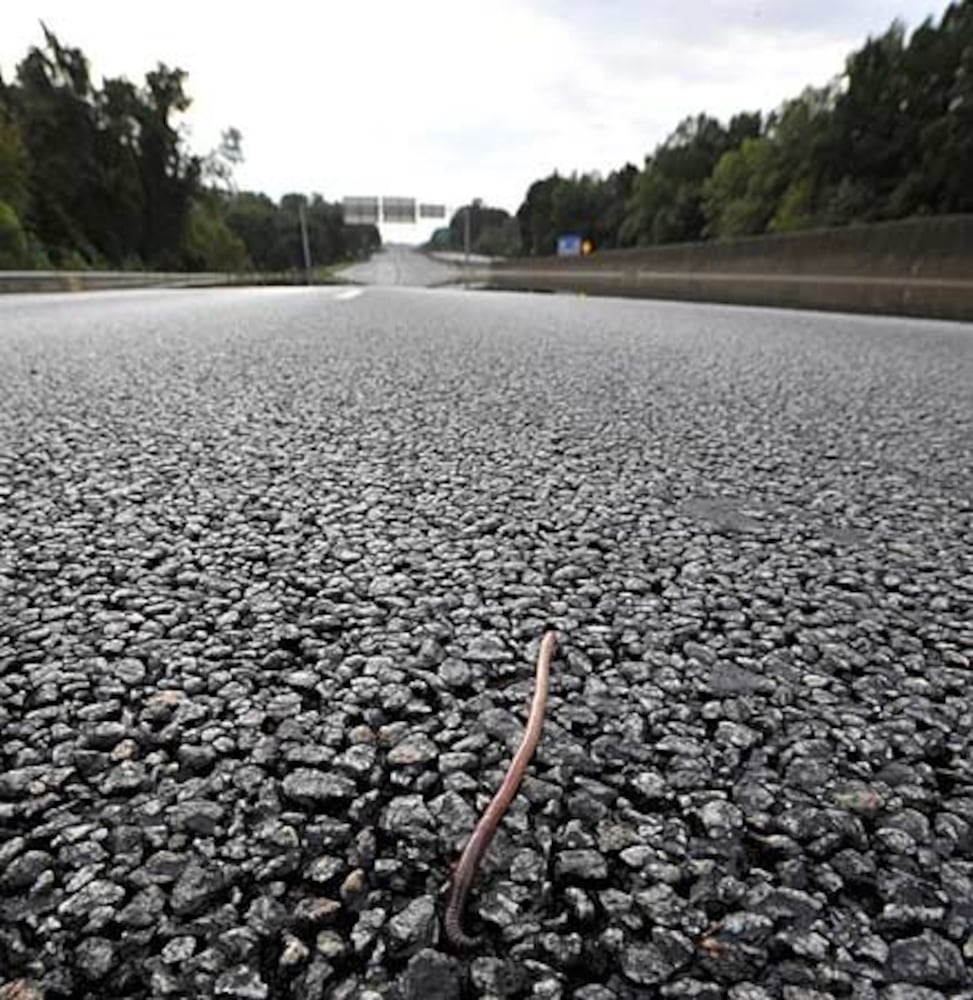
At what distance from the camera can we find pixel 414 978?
1.91 ft

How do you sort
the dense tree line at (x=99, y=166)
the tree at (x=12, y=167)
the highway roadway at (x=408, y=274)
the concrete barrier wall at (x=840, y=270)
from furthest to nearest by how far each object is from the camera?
the highway roadway at (x=408, y=274) < the dense tree line at (x=99, y=166) < the tree at (x=12, y=167) < the concrete barrier wall at (x=840, y=270)

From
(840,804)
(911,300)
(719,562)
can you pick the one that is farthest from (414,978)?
(911,300)

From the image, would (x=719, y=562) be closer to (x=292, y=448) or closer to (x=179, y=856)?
(x=179, y=856)

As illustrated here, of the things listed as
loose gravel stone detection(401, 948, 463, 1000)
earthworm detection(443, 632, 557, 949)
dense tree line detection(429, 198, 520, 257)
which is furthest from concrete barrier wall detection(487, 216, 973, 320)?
dense tree line detection(429, 198, 520, 257)

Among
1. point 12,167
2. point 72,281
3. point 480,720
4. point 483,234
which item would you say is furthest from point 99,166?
point 483,234

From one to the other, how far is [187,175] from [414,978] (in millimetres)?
→ 54888

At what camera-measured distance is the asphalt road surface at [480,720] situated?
61 centimetres

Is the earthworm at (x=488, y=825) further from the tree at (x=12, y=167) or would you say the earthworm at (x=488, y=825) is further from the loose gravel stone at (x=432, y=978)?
the tree at (x=12, y=167)

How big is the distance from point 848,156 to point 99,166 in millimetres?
44985

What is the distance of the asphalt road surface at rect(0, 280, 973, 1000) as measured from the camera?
2.00 ft

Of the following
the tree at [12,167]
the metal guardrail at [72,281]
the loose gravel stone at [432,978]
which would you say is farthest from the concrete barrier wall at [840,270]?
the tree at [12,167]

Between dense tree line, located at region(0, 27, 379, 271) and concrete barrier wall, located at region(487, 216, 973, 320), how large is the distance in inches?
1165

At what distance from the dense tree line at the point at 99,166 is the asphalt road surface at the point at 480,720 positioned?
121 feet

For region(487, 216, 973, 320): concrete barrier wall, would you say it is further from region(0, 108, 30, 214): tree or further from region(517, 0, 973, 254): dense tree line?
region(0, 108, 30, 214): tree
